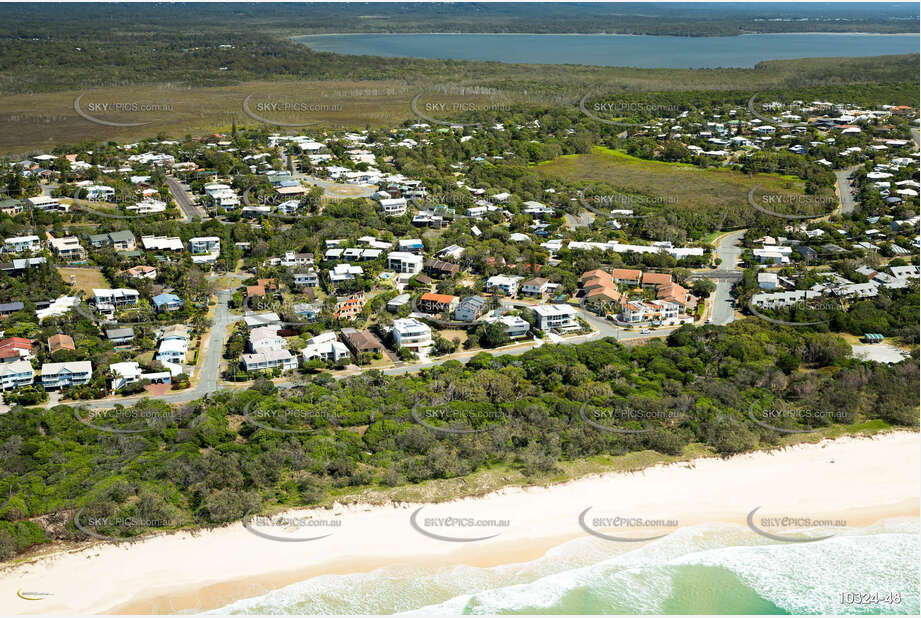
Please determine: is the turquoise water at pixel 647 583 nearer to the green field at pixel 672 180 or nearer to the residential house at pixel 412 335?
the residential house at pixel 412 335

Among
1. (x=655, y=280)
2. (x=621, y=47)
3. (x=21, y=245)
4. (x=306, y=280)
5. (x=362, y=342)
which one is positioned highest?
(x=621, y=47)

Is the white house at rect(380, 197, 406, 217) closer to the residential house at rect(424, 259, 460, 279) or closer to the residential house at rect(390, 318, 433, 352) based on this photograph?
the residential house at rect(424, 259, 460, 279)

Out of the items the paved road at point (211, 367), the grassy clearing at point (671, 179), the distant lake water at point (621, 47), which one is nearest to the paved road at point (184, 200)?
the paved road at point (211, 367)

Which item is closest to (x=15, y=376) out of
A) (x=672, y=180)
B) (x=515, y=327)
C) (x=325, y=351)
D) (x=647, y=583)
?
(x=325, y=351)

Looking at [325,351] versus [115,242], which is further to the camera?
[115,242]

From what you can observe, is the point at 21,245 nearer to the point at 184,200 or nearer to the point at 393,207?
the point at 184,200

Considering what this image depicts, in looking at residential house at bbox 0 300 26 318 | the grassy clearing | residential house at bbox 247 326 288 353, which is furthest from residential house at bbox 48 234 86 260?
the grassy clearing

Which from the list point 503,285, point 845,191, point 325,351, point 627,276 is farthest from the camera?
point 845,191
